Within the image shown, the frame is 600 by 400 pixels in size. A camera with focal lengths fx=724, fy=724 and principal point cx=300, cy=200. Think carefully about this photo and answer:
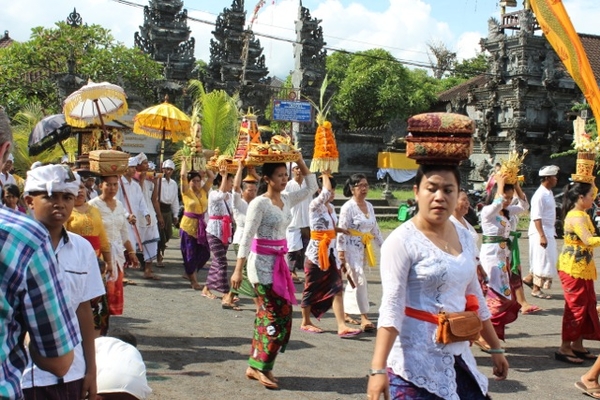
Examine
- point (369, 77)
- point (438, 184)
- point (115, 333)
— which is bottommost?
point (115, 333)

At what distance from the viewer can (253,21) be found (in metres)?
40.8

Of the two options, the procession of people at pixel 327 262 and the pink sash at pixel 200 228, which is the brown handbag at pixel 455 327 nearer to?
the procession of people at pixel 327 262

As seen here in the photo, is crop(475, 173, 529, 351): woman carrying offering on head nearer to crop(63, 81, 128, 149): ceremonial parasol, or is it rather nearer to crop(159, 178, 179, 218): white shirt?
crop(63, 81, 128, 149): ceremonial parasol

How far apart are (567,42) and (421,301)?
587cm

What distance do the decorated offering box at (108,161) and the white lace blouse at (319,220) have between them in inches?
98.4

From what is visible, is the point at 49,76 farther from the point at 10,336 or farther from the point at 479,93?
the point at 10,336

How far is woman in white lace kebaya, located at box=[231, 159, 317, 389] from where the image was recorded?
6.20m

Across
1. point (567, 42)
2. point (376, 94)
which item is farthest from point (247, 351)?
point (376, 94)

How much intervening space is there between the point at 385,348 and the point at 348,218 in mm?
5052

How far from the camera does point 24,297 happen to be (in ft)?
6.87

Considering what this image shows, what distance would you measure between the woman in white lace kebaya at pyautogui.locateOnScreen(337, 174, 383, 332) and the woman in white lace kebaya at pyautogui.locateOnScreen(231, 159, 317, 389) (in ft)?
5.61

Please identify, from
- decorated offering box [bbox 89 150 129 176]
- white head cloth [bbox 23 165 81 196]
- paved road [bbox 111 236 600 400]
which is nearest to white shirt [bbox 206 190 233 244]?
paved road [bbox 111 236 600 400]

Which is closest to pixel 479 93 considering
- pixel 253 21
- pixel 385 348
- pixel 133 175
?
pixel 253 21

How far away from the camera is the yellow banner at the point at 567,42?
8.23 metres
